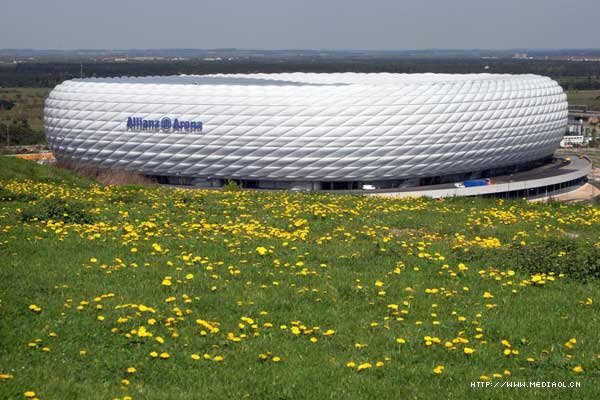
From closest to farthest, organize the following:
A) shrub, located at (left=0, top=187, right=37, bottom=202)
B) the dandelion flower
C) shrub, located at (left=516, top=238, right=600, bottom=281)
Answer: the dandelion flower < shrub, located at (left=516, top=238, right=600, bottom=281) < shrub, located at (left=0, top=187, right=37, bottom=202)

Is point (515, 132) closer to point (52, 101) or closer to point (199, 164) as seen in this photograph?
point (199, 164)

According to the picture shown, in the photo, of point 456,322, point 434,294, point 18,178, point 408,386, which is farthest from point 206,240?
point 18,178

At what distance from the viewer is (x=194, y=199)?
752 inches

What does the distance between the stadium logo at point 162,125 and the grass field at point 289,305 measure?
39189 millimetres

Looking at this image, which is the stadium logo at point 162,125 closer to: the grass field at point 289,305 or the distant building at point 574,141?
the grass field at point 289,305

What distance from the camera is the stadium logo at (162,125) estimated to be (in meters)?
55.8

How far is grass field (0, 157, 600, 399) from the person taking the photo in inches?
324

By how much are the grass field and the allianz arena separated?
38.5 metres

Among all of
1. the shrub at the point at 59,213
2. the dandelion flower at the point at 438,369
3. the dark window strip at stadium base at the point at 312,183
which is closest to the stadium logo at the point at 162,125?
the dark window strip at stadium base at the point at 312,183

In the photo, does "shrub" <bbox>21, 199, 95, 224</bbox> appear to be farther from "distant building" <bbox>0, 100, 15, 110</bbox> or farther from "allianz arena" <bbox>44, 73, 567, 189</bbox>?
"distant building" <bbox>0, 100, 15, 110</bbox>

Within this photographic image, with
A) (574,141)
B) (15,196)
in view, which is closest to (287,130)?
(15,196)

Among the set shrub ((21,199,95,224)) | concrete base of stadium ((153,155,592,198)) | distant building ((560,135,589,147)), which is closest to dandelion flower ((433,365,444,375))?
shrub ((21,199,95,224))

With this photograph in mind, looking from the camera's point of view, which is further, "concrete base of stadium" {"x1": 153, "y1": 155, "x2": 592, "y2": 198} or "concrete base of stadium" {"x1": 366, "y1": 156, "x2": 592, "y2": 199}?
"concrete base of stadium" {"x1": 153, "y1": 155, "x2": 592, "y2": 198}

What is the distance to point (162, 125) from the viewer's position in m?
56.5
